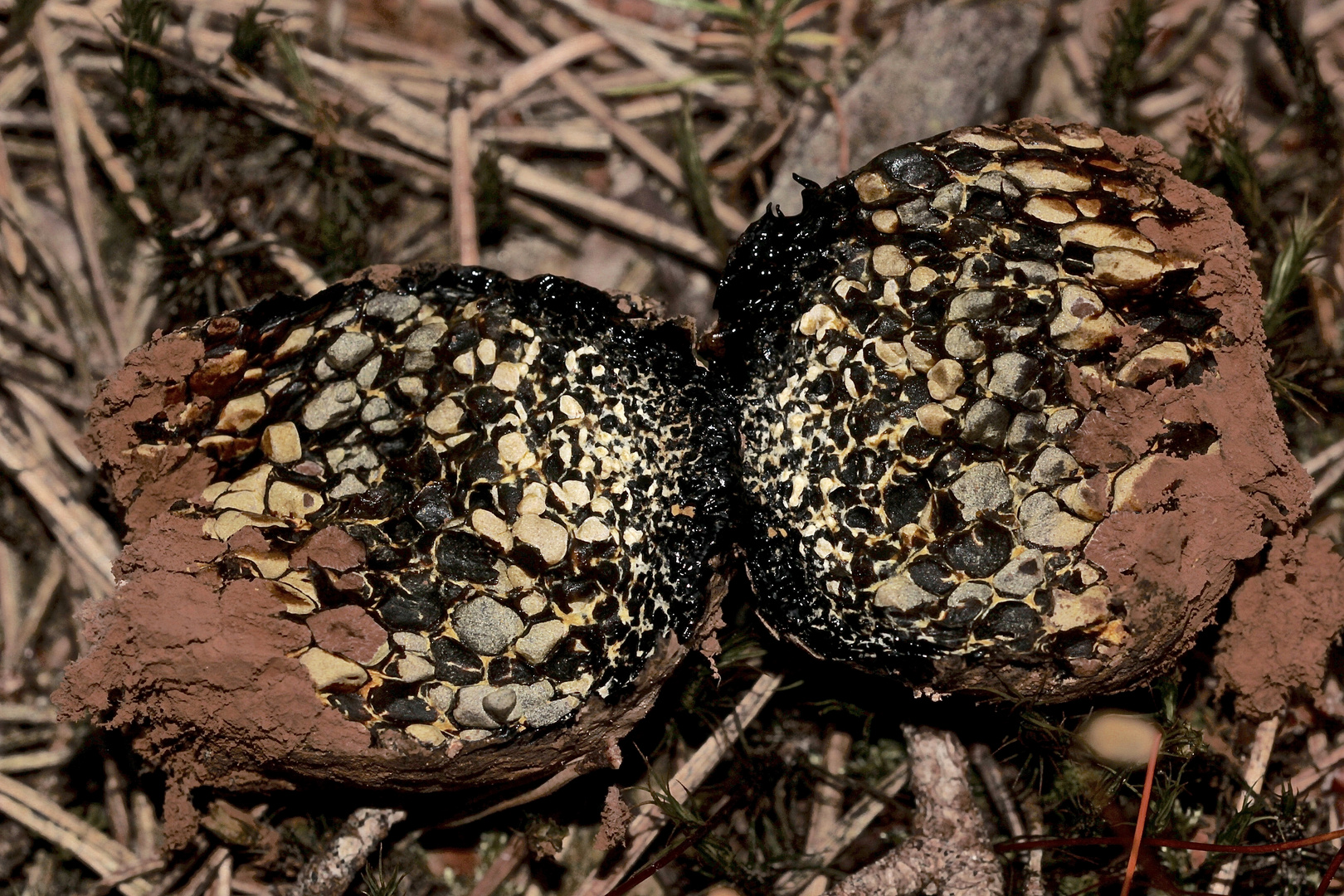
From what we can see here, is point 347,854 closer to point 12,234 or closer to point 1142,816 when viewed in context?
point 1142,816

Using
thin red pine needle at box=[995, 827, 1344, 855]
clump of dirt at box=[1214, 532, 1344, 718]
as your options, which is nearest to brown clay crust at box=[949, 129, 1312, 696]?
clump of dirt at box=[1214, 532, 1344, 718]

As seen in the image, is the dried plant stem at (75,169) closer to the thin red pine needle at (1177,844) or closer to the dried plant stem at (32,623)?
the dried plant stem at (32,623)

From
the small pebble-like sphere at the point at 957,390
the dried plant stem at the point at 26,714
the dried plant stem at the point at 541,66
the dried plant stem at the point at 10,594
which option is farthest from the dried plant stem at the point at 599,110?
the dried plant stem at the point at 26,714

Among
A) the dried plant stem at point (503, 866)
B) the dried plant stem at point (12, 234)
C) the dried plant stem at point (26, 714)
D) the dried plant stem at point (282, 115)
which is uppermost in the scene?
the dried plant stem at point (282, 115)

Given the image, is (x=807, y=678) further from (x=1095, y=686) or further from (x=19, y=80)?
(x=19, y=80)

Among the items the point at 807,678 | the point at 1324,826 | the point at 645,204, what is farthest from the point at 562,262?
the point at 1324,826

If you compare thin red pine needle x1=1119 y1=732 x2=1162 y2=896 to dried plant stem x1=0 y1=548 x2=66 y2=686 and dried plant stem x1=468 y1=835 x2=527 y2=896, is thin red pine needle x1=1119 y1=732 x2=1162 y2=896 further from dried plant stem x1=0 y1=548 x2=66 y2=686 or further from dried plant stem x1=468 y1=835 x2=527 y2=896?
dried plant stem x1=0 y1=548 x2=66 y2=686
